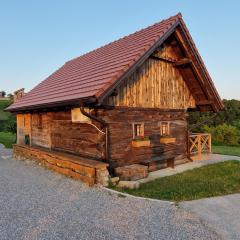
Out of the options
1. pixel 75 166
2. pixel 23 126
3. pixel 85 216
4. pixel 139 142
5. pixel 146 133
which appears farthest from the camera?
pixel 23 126

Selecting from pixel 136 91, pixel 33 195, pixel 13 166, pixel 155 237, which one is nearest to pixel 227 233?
pixel 155 237

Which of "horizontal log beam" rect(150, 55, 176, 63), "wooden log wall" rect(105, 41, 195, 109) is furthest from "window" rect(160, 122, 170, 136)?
"horizontal log beam" rect(150, 55, 176, 63)

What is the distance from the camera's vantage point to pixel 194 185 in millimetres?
8344

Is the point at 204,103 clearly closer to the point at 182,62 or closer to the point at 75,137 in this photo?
the point at 182,62

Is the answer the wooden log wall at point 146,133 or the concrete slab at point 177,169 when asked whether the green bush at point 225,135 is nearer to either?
the concrete slab at point 177,169

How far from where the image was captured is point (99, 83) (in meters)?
8.44

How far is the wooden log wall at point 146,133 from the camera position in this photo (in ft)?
30.2

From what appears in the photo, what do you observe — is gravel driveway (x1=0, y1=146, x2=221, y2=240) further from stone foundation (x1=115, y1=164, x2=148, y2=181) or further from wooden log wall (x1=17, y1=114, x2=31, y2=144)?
wooden log wall (x1=17, y1=114, x2=31, y2=144)

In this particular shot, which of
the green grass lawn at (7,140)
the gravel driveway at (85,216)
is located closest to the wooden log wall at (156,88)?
the gravel driveway at (85,216)

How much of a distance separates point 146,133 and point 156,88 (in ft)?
6.24

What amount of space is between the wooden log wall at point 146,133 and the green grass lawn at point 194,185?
4.32 feet

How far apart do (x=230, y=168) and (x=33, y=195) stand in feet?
26.6

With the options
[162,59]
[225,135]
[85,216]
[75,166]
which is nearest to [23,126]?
[75,166]

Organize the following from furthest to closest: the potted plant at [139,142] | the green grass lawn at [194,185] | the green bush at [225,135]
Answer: the green bush at [225,135]
the potted plant at [139,142]
the green grass lawn at [194,185]
